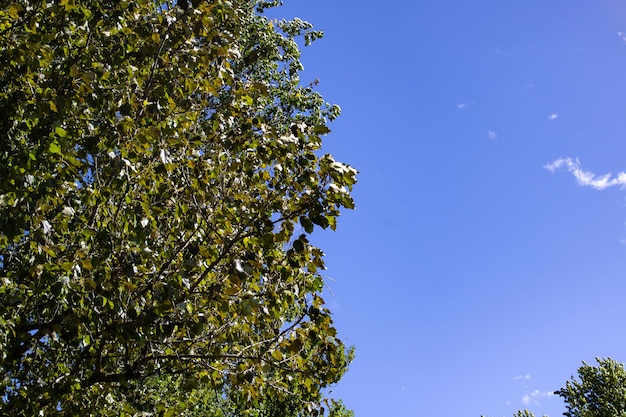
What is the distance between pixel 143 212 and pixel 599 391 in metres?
29.3

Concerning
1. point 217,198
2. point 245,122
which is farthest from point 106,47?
point 217,198

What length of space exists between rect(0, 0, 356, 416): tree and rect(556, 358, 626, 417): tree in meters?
25.7

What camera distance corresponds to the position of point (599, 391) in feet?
93.7

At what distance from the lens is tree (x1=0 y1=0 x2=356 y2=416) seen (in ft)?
18.4

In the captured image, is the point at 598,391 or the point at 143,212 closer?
the point at 143,212

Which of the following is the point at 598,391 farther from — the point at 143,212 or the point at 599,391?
the point at 143,212

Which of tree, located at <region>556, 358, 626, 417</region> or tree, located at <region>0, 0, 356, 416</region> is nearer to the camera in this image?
tree, located at <region>0, 0, 356, 416</region>

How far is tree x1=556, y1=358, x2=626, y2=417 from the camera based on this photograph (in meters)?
27.6

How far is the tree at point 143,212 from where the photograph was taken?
18.4ft

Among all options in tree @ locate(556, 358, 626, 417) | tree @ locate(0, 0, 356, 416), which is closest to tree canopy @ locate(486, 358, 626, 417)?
tree @ locate(556, 358, 626, 417)

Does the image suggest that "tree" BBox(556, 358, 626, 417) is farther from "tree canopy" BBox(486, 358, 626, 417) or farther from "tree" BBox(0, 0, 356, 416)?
"tree" BBox(0, 0, 356, 416)

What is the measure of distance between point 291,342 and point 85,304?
2398 millimetres

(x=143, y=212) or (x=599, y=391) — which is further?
(x=599, y=391)

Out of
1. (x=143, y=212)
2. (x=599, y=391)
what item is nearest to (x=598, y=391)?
(x=599, y=391)
